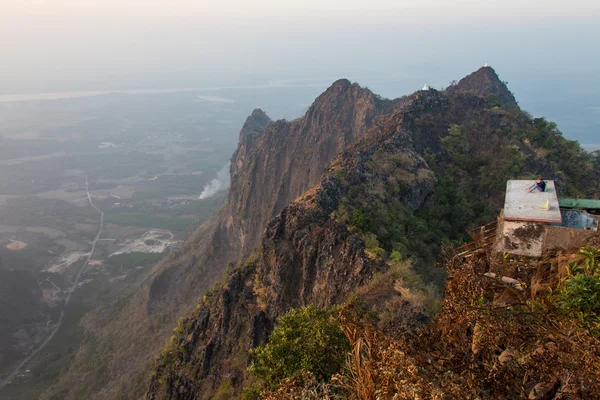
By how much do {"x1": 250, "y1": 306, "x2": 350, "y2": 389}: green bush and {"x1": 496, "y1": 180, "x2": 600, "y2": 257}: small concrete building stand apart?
552 centimetres

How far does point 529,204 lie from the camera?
1280 centimetres

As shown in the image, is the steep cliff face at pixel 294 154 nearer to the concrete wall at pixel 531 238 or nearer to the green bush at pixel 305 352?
the green bush at pixel 305 352

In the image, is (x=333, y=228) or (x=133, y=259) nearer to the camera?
(x=333, y=228)

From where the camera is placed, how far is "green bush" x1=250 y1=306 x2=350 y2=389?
1124 centimetres

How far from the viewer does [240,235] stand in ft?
180

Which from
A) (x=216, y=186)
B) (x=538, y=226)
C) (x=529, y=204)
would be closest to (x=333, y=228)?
(x=529, y=204)

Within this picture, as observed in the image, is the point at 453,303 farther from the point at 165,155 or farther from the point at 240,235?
the point at 165,155

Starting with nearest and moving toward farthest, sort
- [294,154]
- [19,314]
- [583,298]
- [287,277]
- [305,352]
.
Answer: [583,298]
[305,352]
[287,277]
[294,154]
[19,314]

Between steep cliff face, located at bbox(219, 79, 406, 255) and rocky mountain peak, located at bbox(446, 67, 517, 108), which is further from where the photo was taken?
rocky mountain peak, located at bbox(446, 67, 517, 108)

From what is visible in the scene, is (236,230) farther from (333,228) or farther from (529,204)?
(529,204)

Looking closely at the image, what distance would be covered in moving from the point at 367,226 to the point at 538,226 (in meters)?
11.3

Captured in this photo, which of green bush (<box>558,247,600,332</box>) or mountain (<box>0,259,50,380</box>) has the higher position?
green bush (<box>558,247,600,332</box>)

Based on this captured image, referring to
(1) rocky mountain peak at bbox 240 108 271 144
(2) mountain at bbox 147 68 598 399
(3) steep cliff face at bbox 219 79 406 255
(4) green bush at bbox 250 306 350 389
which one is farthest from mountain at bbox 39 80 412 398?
(4) green bush at bbox 250 306 350 389

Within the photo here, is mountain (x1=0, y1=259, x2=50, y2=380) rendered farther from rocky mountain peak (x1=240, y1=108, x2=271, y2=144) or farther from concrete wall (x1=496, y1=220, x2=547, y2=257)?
concrete wall (x1=496, y1=220, x2=547, y2=257)
